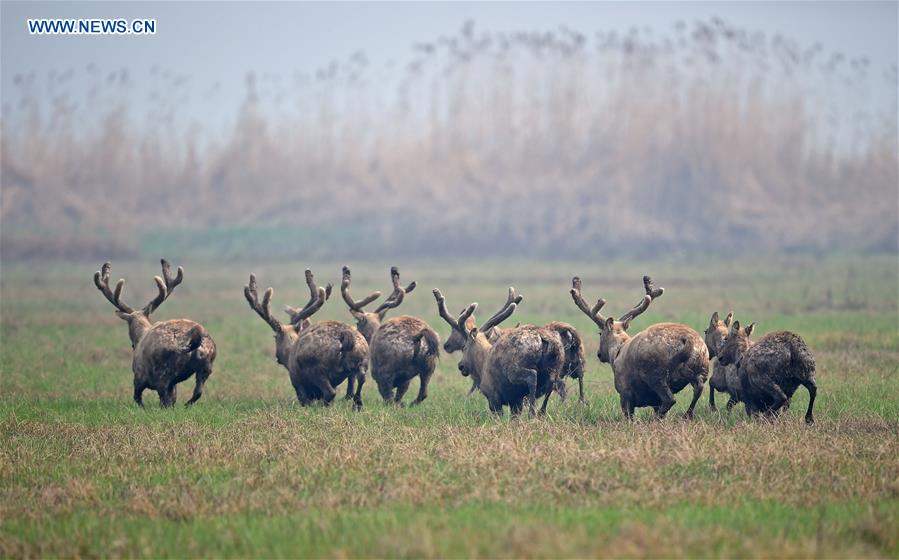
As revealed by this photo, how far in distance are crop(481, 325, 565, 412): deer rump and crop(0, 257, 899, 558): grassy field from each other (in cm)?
48

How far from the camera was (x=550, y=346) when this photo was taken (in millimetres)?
15234

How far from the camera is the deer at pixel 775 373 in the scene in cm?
1403

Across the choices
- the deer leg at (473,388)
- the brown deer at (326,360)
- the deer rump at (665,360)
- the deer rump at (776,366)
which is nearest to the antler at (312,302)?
the brown deer at (326,360)

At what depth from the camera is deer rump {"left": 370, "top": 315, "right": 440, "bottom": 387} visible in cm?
1677

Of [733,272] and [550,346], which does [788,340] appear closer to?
[550,346]

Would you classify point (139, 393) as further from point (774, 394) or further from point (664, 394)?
point (774, 394)

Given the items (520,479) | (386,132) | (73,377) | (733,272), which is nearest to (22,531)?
(520,479)

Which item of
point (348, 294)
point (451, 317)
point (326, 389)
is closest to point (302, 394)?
point (326, 389)

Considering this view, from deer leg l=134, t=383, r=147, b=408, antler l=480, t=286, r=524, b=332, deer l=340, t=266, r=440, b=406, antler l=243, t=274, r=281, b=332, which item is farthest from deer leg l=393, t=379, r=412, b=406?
deer leg l=134, t=383, r=147, b=408

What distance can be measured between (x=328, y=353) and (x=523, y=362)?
107 inches

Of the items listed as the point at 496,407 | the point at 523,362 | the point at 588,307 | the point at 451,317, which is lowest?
the point at 496,407

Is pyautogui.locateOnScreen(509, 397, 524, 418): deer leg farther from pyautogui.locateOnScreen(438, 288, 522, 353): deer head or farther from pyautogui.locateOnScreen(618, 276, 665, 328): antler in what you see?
pyautogui.locateOnScreen(618, 276, 665, 328): antler

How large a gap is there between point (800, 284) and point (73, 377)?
26.1 m

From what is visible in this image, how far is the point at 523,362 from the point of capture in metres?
15.2
